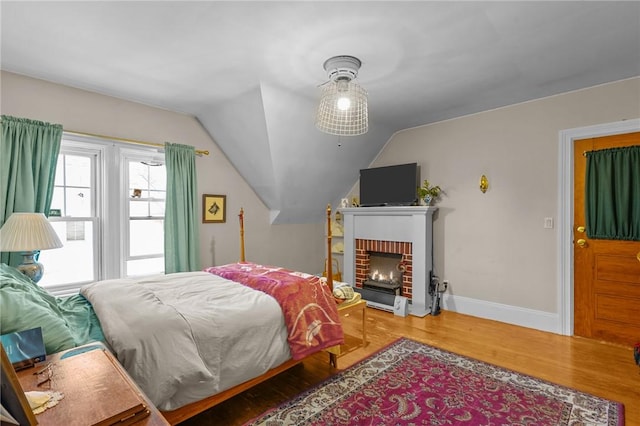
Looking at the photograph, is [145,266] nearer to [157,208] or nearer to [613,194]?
[157,208]

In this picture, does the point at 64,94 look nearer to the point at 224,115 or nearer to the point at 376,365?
the point at 224,115

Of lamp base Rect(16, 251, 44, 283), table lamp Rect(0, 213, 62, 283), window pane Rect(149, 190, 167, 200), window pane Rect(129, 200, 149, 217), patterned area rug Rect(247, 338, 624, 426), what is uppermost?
window pane Rect(149, 190, 167, 200)

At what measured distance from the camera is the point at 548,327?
3.39 meters

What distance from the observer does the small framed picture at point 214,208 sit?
3.88 metres

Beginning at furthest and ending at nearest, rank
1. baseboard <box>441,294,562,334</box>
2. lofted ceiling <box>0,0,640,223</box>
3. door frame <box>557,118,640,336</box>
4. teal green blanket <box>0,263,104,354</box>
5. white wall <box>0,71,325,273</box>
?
baseboard <box>441,294,562,334</box>, door frame <box>557,118,640,336</box>, white wall <box>0,71,325,273</box>, lofted ceiling <box>0,0,640,223</box>, teal green blanket <box>0,263,104,354</box>

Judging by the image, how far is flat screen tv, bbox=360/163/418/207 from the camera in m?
4.18

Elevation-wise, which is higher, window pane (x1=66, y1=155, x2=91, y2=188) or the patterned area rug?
window pane (x1=66, y1=155, x2=91, y2=188)

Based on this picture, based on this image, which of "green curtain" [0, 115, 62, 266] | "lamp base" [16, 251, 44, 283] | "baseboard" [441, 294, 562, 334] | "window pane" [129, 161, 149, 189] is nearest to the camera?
"lamp base" [16, 251, 44, 283]

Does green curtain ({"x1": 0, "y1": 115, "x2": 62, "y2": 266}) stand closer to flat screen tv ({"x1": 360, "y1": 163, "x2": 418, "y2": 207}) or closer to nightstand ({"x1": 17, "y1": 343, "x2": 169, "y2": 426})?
nightstand ({"x1": 17, "y1": 343, "x2": 169, "y2": 426})

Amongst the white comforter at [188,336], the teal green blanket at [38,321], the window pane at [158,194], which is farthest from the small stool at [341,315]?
the window pane at [158,194]

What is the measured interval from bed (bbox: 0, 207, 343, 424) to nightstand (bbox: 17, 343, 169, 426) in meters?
0.30

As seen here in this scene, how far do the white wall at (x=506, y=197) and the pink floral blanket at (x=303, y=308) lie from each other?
2.28m

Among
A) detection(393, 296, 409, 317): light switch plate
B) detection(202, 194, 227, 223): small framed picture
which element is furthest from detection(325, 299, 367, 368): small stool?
detection(202, 194, 227, 223): small framed picture

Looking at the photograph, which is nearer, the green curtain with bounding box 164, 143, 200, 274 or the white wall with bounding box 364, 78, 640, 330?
the white wall with bounding box 364, 78, 640, 330
